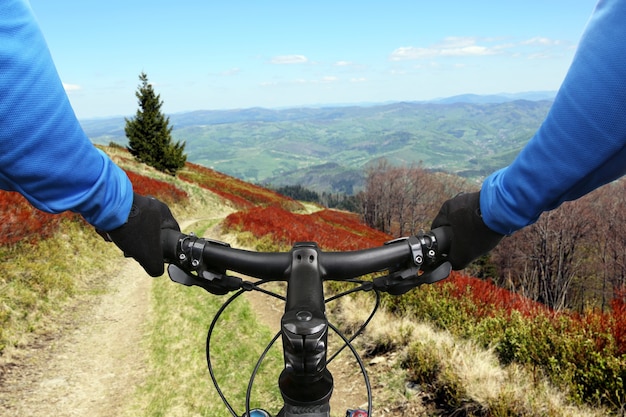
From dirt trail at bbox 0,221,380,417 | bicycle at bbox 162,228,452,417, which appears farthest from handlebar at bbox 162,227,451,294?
dirt trail at bbox 0,221,380,417

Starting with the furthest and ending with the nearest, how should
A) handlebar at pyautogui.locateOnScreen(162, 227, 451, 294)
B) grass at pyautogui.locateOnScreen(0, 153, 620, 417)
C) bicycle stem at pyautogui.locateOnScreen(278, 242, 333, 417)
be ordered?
grass at pyautogui.locateOnScreen(0, 153, 620, 417) → handlebar at pyautogui.locateOnScreen(162, 227, 451, 294) → bicycle stem at pyautogui.locateOnScreen(278, 242, 333, 417)

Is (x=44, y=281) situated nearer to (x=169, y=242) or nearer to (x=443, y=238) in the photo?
(x=169, y=242)

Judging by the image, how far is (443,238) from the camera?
1.40 metres

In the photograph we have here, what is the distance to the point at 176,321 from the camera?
6.88 metres

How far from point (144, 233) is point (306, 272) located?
574 millimetres

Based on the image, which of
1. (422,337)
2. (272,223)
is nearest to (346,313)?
(422,337)

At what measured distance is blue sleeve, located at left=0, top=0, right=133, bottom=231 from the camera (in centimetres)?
73

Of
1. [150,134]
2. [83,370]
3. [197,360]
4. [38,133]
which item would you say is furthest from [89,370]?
[150,134]

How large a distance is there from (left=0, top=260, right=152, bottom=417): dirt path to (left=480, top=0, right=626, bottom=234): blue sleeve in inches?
210

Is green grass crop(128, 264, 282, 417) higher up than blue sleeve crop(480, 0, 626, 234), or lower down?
lower down

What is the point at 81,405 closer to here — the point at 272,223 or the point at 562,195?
the point at 562,195

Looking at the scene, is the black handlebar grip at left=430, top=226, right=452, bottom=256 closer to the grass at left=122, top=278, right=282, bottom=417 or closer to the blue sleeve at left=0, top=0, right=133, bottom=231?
the blue sleeve at left=0, top=0, right=133, bottom=231

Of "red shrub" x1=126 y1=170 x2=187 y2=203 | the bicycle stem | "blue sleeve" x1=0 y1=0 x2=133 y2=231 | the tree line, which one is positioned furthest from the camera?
the tree line

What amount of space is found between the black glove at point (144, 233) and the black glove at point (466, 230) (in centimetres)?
103
